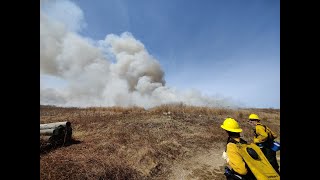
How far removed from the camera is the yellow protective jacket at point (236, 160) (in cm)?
342

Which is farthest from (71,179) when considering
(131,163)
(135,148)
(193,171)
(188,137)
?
(188,137)

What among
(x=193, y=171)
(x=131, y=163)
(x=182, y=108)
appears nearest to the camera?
(x=131, y=163)

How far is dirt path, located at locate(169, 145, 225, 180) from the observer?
28.4 feet

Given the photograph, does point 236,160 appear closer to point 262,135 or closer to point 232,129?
point 232,129

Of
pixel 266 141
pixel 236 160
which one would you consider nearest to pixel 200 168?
pixel 266 141

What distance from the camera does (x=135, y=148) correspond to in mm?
9859

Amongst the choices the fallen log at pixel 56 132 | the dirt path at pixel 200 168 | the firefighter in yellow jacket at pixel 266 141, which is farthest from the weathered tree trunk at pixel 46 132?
the firefighter in yellow jacket at pixel 266 141

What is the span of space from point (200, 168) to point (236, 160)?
636 centimetres

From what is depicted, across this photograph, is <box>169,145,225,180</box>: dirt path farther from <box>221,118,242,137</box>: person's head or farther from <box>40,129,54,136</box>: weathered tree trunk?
<box>40,129,54,136</box>: weathered tree trunk

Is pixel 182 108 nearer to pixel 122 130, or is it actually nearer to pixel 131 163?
pixel 122 130
